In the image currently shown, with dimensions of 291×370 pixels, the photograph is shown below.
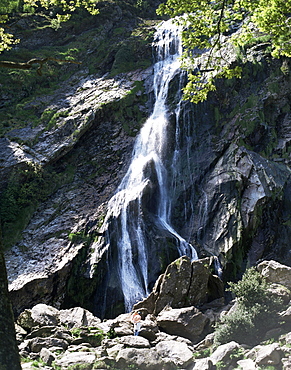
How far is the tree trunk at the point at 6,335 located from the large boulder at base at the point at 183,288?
376 inches

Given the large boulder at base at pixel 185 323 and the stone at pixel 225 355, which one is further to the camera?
the large boulder at base at pixel 185 323

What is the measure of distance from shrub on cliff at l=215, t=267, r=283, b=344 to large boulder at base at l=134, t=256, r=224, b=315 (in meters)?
2.82

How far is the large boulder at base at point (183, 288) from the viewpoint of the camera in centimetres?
1434

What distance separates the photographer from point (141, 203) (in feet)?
65.9

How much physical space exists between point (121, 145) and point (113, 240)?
754 centimetres

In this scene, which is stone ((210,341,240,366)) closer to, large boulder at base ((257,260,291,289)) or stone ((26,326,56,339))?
large boulder at base ((257,260,291,289))

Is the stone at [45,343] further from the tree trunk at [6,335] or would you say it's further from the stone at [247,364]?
the tree trunk at [6,335]

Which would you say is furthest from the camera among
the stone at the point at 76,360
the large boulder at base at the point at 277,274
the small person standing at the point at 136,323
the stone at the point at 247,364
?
the large boulder at base at the point at 277,274

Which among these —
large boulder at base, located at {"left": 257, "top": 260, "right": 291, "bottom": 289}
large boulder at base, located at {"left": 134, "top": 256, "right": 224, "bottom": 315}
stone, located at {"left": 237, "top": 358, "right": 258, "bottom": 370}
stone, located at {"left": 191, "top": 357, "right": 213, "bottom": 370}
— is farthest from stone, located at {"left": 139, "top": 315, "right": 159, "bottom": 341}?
large boulder at base, located at {"left": 257, "top": 260, "right": 291, "bottom": 289}

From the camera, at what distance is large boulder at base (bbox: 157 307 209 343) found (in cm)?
1223

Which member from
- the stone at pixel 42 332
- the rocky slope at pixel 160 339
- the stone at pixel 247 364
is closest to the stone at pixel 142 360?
the rocky slope at pixel 160 339

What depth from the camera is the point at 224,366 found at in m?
8.74

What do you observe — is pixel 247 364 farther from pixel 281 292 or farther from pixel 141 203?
pixel 141 203

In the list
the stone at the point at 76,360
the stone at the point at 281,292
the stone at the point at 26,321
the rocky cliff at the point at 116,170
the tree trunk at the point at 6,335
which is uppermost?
the rocky cliff at the point at 116,170
